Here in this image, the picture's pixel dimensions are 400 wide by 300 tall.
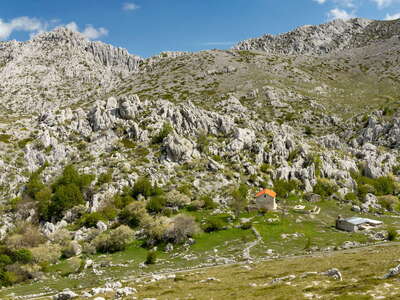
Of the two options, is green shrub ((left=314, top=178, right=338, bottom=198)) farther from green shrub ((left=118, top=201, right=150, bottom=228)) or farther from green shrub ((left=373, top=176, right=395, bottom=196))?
green shrub ((left=118, top=201, right=150, bottom=228))

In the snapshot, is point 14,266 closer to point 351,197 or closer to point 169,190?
point 169,190

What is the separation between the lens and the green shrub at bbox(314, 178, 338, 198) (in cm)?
10828

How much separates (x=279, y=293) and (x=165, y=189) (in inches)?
2865

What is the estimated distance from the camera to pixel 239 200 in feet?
293

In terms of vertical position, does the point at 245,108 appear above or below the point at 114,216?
above

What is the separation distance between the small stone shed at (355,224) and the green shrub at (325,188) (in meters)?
24.2

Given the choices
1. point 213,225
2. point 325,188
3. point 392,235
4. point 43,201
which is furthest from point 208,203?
point 43,201

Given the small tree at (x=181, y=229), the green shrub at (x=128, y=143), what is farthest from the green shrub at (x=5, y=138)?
the small tree at (x=181, y=229)

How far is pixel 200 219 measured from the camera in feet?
278

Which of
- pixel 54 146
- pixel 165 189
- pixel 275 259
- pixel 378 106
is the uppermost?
pixel 378 106

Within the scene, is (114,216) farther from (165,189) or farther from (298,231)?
(298,231)

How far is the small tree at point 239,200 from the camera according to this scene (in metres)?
88.1

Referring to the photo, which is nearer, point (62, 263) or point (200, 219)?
point (62, 263)

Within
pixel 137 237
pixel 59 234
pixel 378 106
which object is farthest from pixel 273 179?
pixel 378 106
